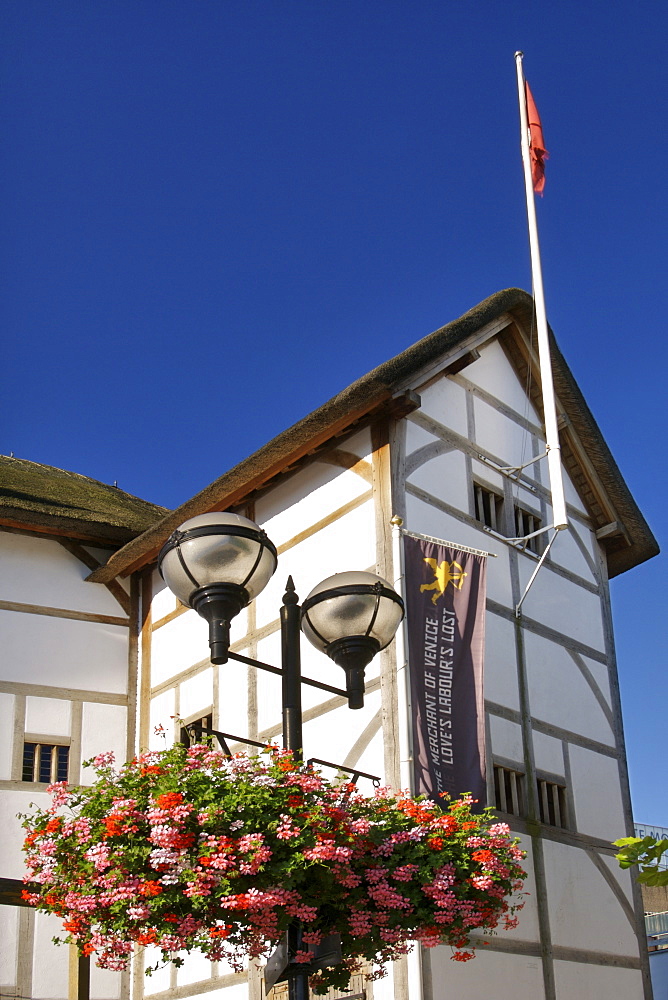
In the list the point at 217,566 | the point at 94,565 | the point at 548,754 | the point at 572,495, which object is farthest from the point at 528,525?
the point at 217,566

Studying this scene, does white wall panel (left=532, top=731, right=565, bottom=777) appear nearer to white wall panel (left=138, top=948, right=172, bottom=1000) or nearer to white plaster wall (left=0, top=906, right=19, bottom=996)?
white wall panel (left=138, top=948, right=172, bottom=1000)

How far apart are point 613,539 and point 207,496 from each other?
18.2ft

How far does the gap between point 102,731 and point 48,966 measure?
2708 mm

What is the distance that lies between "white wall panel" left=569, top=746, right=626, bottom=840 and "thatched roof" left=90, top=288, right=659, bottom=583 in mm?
3316

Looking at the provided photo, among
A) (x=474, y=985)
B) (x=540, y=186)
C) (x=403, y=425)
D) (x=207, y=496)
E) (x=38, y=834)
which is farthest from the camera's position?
(x=540, y=186)

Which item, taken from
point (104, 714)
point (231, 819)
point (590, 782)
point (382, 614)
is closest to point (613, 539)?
point (590, 782)

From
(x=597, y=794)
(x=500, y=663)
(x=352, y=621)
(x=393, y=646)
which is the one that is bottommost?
(x=352, y=621)

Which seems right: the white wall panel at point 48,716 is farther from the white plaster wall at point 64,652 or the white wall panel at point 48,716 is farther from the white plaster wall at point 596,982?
the white plaster wall at point 596,982

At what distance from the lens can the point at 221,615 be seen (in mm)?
6277

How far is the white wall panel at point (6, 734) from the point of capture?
561 inches

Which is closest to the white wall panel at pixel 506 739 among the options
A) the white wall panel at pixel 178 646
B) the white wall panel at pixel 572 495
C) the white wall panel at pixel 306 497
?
the white wall panel at pixel 306 497

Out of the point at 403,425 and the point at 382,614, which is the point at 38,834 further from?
the point at 403,425

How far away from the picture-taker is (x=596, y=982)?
499 inches

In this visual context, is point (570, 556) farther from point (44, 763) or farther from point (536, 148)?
point (44, 763)
